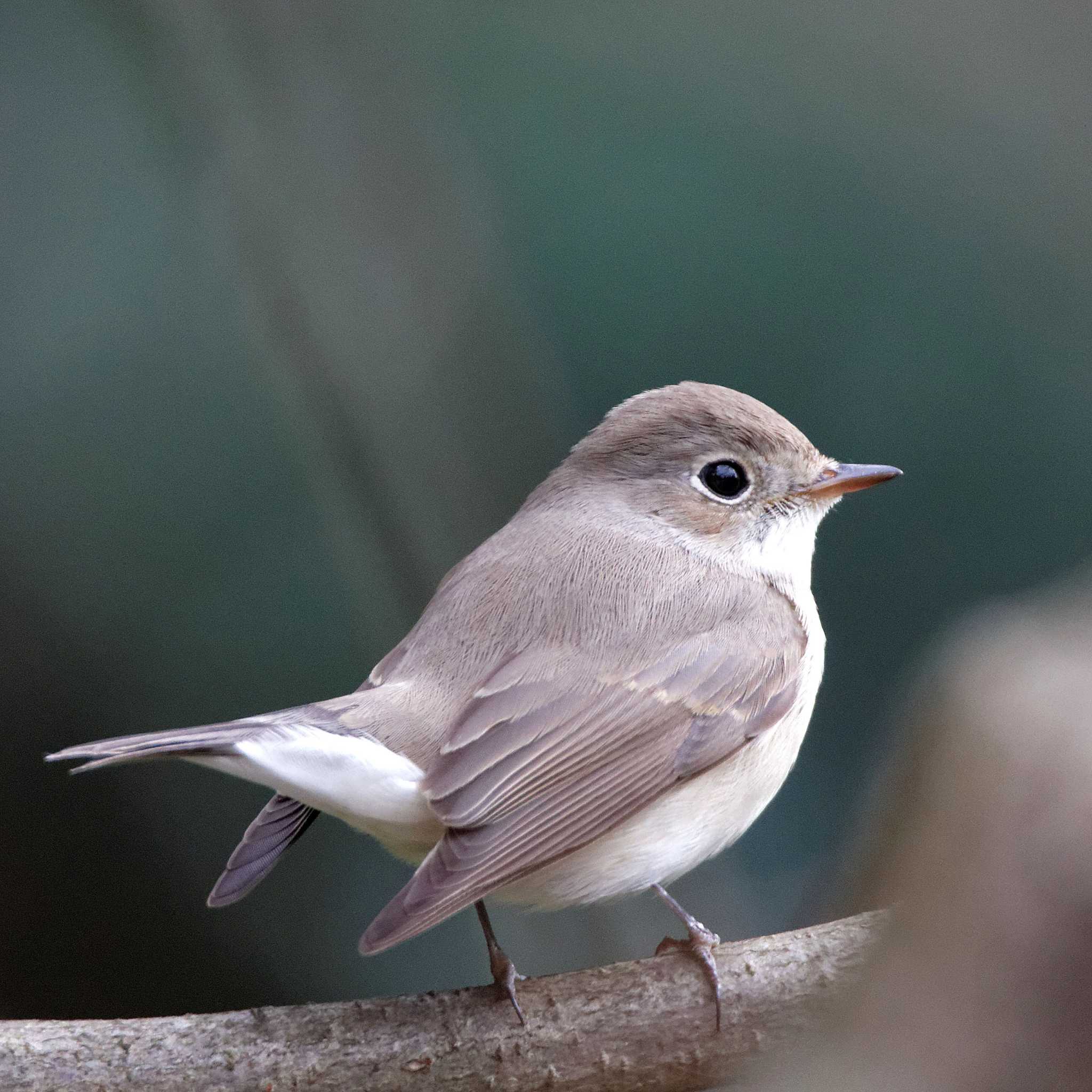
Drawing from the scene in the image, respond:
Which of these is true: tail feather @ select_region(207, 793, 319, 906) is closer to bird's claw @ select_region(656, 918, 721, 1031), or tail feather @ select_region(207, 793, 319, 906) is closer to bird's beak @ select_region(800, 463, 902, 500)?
bird's claw @ select_region(656, 918, 721, 1031)

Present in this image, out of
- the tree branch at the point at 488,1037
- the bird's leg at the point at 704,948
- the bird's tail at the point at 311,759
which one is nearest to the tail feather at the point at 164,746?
the bird's tail at the point at 311,759

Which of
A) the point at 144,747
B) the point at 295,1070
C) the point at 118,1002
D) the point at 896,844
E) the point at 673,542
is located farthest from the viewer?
the point at 118,1002

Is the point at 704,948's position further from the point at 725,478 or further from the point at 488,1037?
the point at 725,478

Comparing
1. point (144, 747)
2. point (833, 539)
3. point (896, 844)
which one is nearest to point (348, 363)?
point (833, 539)

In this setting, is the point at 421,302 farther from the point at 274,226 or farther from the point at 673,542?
the point at 673,542

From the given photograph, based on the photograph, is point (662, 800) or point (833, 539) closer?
point (662, 800)

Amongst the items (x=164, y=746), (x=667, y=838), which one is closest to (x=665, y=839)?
(x=667, y=838)

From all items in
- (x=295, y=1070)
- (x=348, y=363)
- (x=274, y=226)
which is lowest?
(x=295, y=1070)

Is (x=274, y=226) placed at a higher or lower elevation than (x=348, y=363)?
higher
